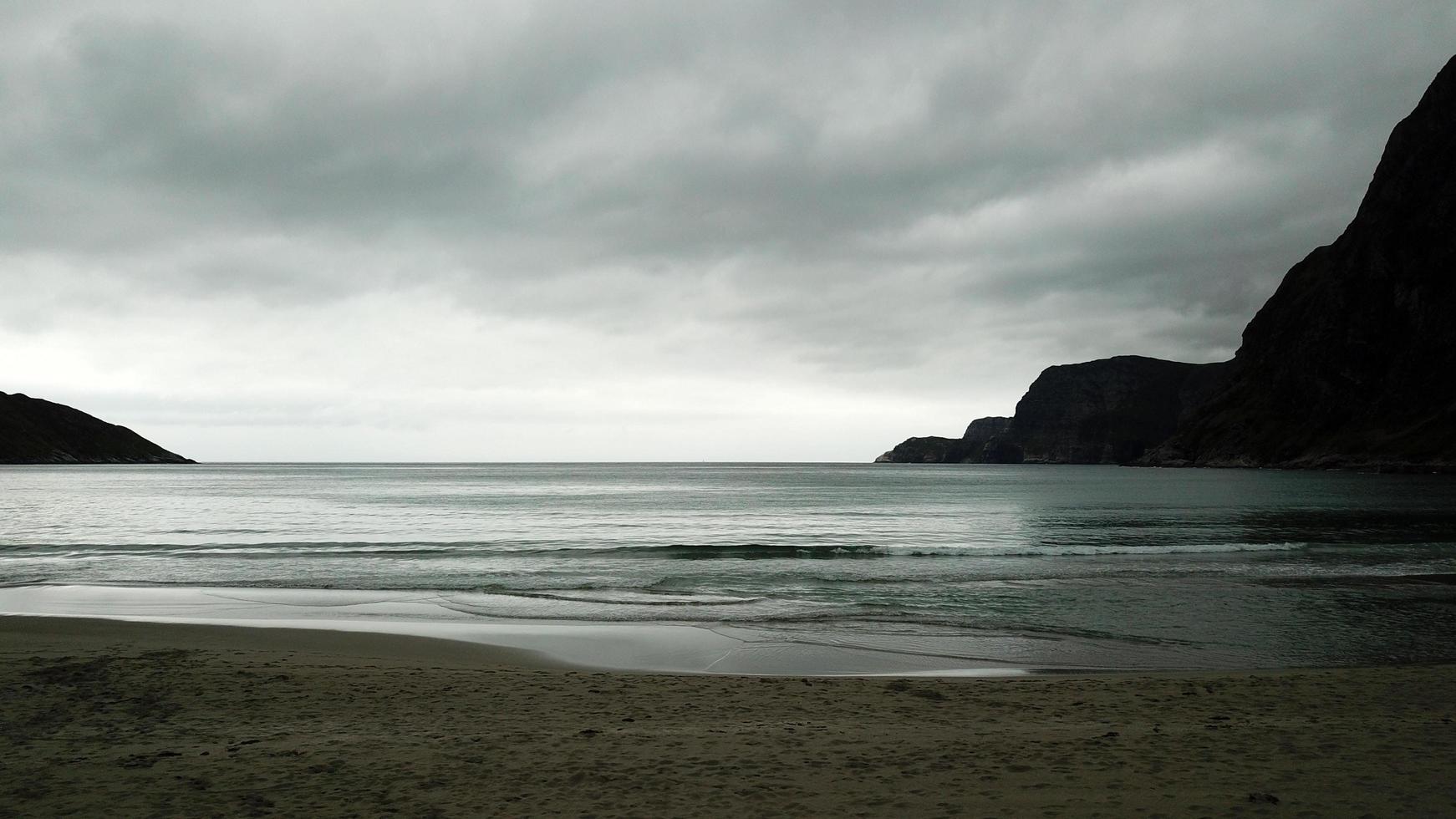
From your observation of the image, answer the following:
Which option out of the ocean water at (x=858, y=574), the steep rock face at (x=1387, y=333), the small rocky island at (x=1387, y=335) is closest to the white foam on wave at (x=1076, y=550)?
the ocean water at (x=858, y=574)

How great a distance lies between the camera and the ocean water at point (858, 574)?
17.3 meters

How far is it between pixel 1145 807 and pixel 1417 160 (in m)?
195

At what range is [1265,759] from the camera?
27.0ft

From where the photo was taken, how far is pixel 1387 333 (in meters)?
152

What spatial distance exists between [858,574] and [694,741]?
20204 mm

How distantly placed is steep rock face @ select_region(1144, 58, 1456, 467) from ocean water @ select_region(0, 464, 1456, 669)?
344 ft

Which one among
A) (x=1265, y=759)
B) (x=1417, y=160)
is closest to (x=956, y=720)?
(x=1265, y=759)

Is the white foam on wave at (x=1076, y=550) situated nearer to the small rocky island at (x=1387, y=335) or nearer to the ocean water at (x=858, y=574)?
the ocean water at (x=858, y=574)

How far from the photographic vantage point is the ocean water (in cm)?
1731

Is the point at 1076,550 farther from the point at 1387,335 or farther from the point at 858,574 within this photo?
the point at 1387,335

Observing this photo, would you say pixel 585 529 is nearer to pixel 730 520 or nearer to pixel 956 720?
pixel 730 520

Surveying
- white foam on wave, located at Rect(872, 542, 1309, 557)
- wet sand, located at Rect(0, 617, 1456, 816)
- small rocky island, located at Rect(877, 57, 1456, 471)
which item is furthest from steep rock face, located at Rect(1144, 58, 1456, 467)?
wet sand, located at Rect(0, 617, 1456, 816)

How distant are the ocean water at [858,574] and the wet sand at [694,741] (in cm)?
375

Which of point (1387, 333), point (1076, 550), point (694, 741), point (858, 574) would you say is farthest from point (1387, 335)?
point (694, 741)
